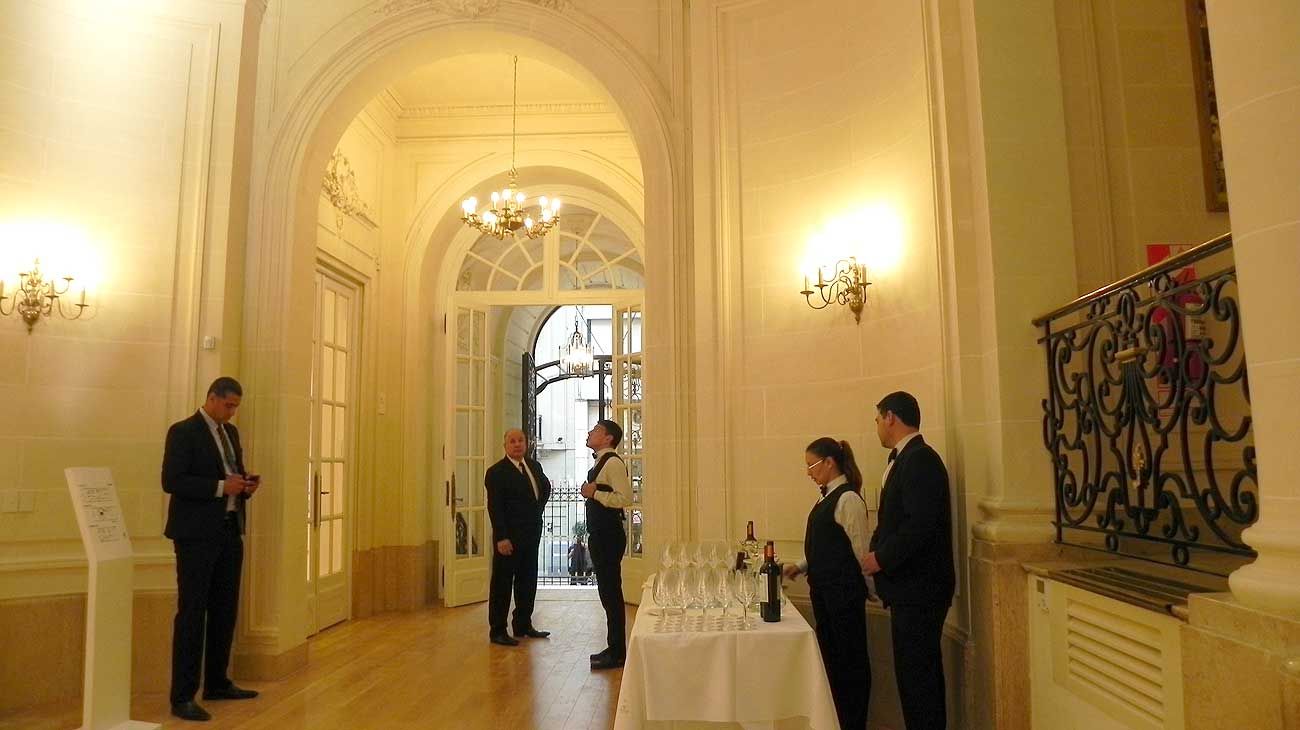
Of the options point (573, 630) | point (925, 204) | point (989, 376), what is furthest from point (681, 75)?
point (573, 630)

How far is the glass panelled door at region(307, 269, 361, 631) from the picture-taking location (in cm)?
671

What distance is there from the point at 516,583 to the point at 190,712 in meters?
2.49

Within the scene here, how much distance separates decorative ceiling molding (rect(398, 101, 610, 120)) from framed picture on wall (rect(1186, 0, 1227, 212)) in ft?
17.4

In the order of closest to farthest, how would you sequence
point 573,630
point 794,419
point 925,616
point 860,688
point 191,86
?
point 925,616 → point 860,688 → point 794,419 → point 191,86 → point 573,630

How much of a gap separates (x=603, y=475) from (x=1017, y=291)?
2894 millimetres

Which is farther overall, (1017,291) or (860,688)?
(860,688)

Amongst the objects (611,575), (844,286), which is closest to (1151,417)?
(844,286)

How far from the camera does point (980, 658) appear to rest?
11.2 feet

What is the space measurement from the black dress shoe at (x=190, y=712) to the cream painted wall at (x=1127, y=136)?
15.0ft

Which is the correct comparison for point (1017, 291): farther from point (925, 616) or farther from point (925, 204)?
point (925, 616)

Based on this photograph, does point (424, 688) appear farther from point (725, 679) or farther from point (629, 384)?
point (629, 384)

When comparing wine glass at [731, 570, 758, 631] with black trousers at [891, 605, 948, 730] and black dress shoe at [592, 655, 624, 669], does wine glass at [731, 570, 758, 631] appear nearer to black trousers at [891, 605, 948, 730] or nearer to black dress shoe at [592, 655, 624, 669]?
black trousers at [891, 605, 948, 730]

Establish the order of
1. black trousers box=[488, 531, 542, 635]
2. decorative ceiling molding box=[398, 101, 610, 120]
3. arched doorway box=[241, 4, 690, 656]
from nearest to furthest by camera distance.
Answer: arched doorway box=[241, 4, 690, 656]
black trousers box=[488, 531, 542, 635]
decorative ceiling molding box=[398, 101, 610, 120]

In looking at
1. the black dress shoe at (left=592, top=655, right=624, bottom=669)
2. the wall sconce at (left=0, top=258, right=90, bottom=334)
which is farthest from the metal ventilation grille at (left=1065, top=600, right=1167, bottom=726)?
the wall sconce at (left=0, top=258, right=90, bottom=334)
